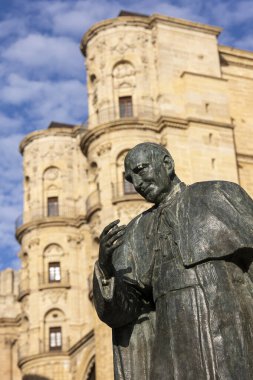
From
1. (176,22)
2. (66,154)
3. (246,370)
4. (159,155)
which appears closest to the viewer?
(246,370)

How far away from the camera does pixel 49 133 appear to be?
37875 mm

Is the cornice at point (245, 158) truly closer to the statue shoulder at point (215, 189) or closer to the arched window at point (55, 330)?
the arched window at point (55, 330)

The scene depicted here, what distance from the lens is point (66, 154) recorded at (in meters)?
37.6

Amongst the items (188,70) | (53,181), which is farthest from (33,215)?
(188,70)

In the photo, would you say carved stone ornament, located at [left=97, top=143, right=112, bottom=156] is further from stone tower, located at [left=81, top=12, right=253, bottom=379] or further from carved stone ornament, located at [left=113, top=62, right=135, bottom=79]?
carved stone ornament, located at [left=113, top=62, right=135, bottom=79]

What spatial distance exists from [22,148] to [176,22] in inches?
488

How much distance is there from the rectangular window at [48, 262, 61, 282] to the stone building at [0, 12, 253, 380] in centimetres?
5

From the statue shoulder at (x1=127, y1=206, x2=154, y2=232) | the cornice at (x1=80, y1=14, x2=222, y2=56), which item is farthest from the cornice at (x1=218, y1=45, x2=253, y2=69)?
the statue shoulder at (x1=127, y1=206, x2=154, y2=232)

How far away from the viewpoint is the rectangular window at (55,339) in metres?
33.5

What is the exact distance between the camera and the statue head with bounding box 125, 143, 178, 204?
3.58 metres

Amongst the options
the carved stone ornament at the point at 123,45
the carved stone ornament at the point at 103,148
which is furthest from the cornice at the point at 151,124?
the carved stone ornament at the point at 123,45

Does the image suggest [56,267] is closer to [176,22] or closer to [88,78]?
[88,78]

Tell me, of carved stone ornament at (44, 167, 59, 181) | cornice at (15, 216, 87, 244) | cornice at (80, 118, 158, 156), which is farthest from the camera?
carved stone ornament at (44, 167, 59, 181)

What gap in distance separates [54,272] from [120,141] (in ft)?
32.8
